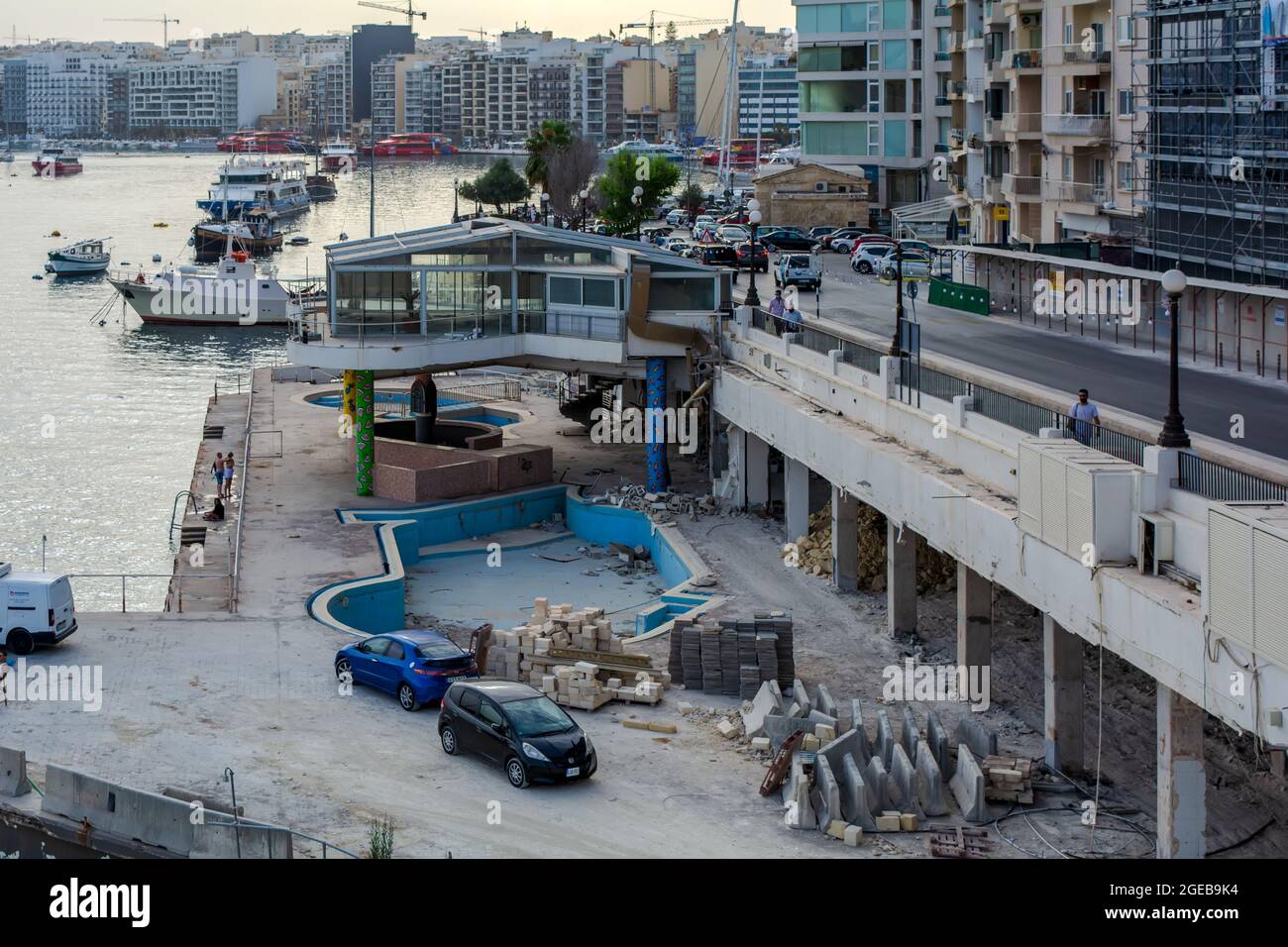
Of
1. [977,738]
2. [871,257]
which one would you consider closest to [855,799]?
[977,738]

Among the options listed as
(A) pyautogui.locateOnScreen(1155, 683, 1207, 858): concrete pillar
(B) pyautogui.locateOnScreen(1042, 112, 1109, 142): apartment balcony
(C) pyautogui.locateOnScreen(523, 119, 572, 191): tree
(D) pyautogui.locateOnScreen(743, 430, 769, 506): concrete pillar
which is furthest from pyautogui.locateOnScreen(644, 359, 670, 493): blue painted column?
(C) pyautogui.locateOnScreen(523, 119, 572, 191): tree

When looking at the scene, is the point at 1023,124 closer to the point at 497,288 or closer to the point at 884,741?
the point at 497,288

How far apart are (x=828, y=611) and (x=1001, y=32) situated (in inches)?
1765

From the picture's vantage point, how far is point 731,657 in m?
27.0

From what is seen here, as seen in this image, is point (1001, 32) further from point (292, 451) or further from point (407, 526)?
point (407, 526)

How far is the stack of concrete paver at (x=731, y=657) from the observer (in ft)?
87.9

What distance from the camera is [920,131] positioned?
3757 inches

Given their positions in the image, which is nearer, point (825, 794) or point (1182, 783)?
point (1182, 783)

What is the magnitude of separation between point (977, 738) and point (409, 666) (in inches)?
307

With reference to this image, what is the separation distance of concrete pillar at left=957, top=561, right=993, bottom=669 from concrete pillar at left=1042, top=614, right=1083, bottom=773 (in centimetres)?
338

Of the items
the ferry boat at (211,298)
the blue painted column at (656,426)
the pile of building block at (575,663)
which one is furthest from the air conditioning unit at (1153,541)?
the ferry boat at (211,298)

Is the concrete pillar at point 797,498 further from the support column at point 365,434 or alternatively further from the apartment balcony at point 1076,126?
the apartment balcony at point 1076,126

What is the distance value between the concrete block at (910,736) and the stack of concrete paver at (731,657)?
10.6 feet

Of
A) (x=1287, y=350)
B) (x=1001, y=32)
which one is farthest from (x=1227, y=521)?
(x=1001, y=32)
